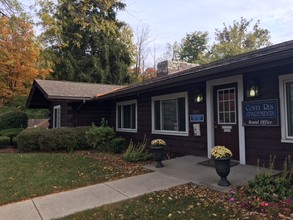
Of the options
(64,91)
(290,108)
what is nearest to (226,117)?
(290,108)

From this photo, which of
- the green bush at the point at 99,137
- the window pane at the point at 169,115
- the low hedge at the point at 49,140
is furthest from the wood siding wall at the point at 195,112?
the low hedge at the point at 49,140

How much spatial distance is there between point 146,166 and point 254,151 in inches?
116

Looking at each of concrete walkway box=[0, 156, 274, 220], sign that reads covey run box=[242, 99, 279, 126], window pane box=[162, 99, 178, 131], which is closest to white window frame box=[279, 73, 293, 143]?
sign that reads covey run box=[242, 99, 279, 126]

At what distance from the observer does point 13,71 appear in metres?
19.8

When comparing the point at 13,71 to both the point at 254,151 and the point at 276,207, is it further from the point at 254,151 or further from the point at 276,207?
the point at 276,207

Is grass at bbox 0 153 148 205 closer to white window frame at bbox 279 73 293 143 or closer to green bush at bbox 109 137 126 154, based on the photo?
green bush at bbox 109 137 126 154

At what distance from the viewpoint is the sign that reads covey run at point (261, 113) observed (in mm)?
5745

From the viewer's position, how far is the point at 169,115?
362 inches

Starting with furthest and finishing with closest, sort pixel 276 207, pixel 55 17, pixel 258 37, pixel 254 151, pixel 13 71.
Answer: pixel 258 37 → pixel 13 71 → pixel 55 17 → pixel 254 151 → pixel 276 207

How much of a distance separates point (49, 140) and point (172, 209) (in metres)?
7.60

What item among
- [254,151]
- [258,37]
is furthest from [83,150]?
[258,37]

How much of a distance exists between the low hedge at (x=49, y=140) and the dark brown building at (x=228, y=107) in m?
1.61

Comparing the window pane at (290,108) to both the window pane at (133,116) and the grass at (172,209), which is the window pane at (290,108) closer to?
the grass at (172,209)

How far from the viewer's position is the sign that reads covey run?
574 cm
